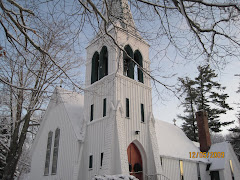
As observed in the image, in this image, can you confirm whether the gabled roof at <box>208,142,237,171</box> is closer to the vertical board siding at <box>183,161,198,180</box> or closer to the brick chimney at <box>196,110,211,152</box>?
the brick chimney at <box>196,110,211,152</box>

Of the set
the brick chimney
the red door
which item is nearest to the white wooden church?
the red door

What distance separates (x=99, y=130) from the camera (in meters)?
13.9

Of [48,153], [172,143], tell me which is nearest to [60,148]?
[48,153]

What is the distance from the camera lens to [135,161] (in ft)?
44.3

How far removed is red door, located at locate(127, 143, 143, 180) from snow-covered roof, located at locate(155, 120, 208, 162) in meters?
2.17

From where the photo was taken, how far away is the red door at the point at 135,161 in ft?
43.4

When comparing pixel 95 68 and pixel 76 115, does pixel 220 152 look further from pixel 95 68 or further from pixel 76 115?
pixel 95 68

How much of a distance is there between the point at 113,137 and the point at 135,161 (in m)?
2.05

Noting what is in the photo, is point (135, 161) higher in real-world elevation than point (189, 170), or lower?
higher

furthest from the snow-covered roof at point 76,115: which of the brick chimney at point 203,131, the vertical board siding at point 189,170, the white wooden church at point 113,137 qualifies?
the brick chimney at point 203,131

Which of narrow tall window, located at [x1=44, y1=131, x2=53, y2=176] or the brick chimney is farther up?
the brick chimney

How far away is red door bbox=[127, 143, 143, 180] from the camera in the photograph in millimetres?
13221

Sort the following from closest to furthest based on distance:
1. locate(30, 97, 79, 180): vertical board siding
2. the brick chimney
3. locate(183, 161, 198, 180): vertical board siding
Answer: locate(30, 97, 79, 180): vertical board siding, locate(183, 161, 198, 180): vertical board siding, the brick chimney

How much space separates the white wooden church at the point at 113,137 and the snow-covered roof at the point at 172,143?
0.10 metres
